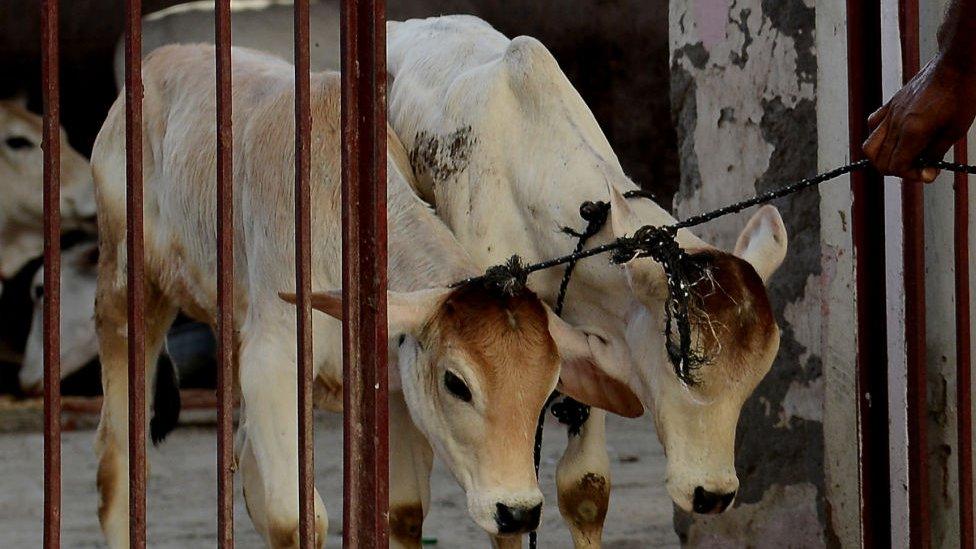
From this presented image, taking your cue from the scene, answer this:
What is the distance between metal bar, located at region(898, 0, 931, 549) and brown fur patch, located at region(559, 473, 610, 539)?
0.99 metres

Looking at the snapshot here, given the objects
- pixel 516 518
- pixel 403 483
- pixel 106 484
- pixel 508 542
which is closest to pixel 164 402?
pixel 106 484

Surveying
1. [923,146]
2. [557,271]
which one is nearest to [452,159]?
[557,271]

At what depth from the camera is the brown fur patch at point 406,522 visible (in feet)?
15.0

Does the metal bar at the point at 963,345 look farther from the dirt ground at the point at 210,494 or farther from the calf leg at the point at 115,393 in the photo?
the calf leg at the point at 115,393

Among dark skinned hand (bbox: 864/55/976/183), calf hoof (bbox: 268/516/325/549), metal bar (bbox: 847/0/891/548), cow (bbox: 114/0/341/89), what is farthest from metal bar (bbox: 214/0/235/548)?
cow (bbox: 114/0/341/89)

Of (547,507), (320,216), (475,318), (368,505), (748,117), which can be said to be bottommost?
(547,507)

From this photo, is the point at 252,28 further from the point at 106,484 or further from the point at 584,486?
the point at 584,486

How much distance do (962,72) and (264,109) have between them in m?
2.49

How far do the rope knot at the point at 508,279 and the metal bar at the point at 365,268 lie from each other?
0.51 metres

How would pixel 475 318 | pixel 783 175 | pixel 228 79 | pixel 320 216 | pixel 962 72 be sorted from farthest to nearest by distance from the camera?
pixel 783 175
pixel 320 216
pixel 475 318
pixel 228 79
pixel 962 72

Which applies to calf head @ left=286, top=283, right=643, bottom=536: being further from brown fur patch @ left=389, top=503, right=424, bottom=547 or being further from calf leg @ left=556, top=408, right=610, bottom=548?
calf leg @ left=556, top=408, right=610, bottom=548

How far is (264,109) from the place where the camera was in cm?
470

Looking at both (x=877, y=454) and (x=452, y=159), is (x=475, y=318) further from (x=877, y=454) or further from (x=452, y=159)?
(x=877, y=454)

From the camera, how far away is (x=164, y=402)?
5629 mm
